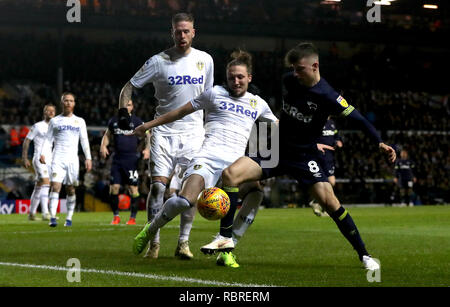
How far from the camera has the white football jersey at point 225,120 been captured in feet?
25.5

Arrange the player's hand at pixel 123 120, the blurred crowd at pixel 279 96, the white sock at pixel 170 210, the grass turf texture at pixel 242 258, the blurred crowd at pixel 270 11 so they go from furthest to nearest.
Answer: the blurred crowd at pixel 270 11 < the blurred crowd at pixel 279 96 < the player's hand at pixel 123 120 < the white sock at pixel 170 210 < the grass turf texture at pixel 242 258

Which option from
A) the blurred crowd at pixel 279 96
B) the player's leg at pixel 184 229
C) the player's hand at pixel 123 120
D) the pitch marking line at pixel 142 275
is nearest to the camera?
the pitch marking line at pixel 142 275

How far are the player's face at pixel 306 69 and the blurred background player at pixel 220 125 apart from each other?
70 cm

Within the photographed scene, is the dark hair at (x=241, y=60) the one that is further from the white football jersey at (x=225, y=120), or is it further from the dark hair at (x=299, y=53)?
the dark hair at (x=299, y=53)

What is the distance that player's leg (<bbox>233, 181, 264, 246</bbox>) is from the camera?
779 centimetres

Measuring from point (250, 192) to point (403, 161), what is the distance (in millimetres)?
21324

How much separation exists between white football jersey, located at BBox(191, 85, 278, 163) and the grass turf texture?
1122mm

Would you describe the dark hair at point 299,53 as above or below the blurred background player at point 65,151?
above

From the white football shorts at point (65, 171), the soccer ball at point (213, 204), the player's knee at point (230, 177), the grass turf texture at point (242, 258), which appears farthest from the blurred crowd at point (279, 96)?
the soccer ball at point (213, 204)

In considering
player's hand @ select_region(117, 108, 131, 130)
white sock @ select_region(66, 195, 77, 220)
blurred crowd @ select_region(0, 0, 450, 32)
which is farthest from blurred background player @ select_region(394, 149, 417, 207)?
player's hand @ select_region(117, 108, 131, 130)

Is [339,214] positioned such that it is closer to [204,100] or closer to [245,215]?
[245,215]

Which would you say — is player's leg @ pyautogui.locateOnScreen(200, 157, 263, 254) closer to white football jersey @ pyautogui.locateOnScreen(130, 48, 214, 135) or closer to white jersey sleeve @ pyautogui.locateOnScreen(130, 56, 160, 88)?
white football jersey @ pyautogui.locateOnScreen(130, 48, 214, 135)
